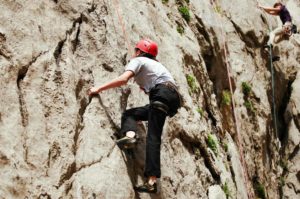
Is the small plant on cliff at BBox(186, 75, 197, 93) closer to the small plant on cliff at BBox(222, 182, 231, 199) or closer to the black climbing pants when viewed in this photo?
the small plant on cliff at BBox(222, 182, 231, 199)

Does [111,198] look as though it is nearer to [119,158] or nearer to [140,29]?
[119,158]

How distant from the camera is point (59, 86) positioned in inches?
297

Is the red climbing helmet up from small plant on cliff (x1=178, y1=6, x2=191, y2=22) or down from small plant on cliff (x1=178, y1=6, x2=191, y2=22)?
up

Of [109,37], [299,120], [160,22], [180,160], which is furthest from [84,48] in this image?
[299,120]

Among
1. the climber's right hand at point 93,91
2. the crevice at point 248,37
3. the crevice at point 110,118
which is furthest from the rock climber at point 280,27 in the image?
the climber's right hand at point 93,91

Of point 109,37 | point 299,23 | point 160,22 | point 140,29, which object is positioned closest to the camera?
point 109,37

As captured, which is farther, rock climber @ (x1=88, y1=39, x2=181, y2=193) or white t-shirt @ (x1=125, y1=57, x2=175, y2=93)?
white t-shirt @ (x1=125, y1=57, x2=175, y2=93)

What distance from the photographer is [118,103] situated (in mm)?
8602

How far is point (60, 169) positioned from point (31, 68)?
1580 millimetres

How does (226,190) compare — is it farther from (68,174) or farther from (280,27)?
(280,27)

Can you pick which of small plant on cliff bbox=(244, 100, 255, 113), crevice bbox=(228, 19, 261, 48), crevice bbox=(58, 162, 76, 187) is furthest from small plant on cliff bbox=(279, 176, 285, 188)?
crevice bbox=(58, 162, 76, 187)

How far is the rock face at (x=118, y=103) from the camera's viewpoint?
6.86m

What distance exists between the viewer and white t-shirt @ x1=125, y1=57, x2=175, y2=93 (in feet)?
26.8

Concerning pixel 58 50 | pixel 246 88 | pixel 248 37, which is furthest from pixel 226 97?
pixel 58 50
